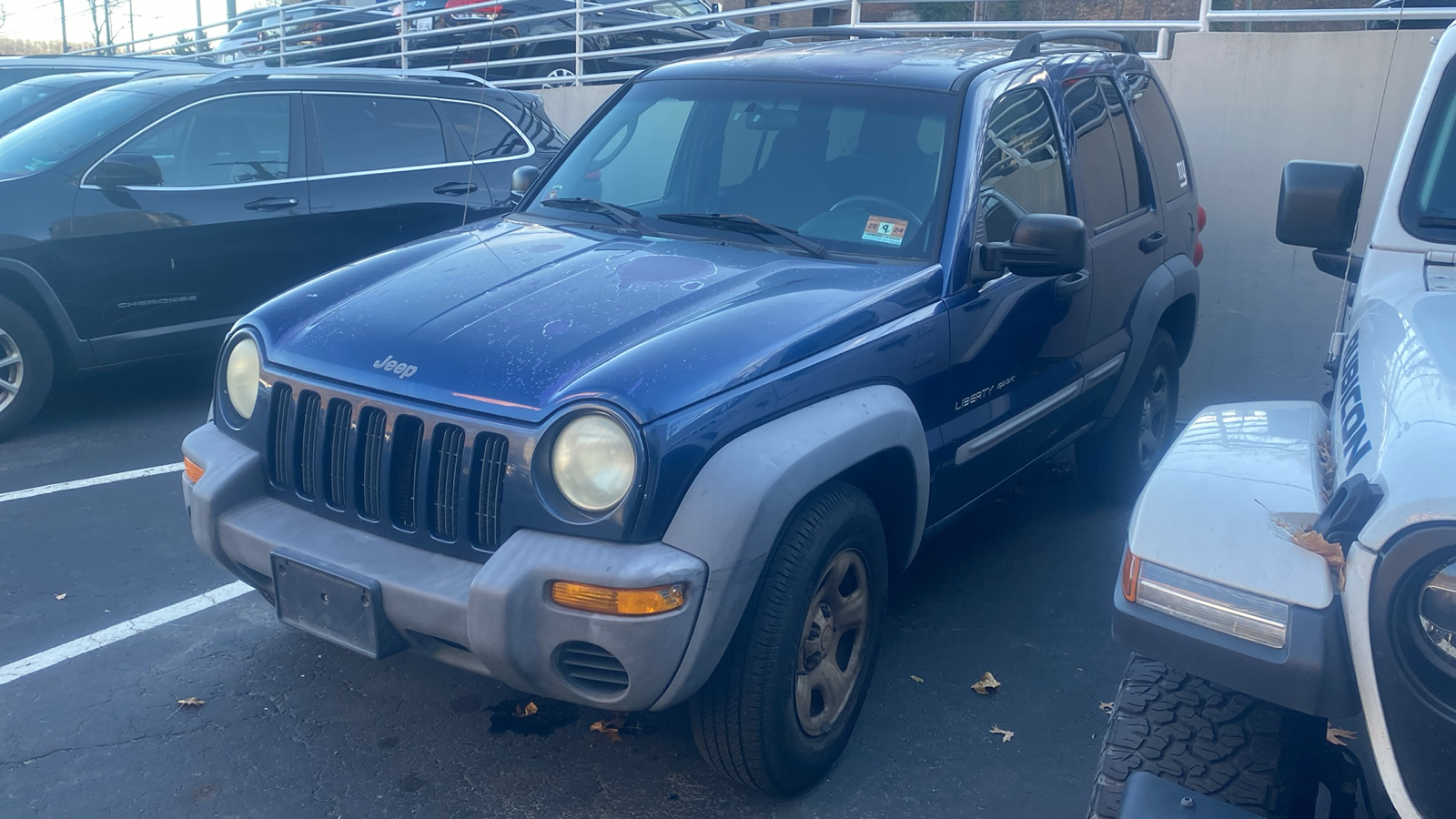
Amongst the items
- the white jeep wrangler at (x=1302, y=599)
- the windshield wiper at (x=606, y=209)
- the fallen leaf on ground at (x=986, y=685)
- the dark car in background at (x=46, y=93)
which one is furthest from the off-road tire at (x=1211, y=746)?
the dark car in background at (x=46, y=93)

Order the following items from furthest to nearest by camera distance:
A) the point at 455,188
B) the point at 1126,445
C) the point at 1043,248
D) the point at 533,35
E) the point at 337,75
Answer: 1. the point at 533,35
2. the point at 455,188
3. the point at 337,75
4. the point at 1126,445
5. the point at 1043,248

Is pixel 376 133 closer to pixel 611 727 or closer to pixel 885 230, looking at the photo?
pixel 885 230

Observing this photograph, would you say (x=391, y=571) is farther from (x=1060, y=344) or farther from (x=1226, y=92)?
(x=1226, y=92)

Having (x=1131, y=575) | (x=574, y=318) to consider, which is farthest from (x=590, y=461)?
(x=1131, y=575)

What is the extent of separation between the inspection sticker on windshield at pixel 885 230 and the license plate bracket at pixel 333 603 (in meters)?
1.81

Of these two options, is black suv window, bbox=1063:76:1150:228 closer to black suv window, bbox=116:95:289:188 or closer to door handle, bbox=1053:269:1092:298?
door handle, bbox=1053:269:1092:298

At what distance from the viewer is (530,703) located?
3.40 m

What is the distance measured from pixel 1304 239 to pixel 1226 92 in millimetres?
3640

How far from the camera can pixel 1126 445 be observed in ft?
16.6

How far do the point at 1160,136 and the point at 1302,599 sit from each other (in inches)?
147

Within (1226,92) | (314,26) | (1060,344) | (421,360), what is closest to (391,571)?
(421,360)

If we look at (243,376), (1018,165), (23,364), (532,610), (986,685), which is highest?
(1018,165)

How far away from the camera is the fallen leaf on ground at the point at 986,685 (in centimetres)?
359

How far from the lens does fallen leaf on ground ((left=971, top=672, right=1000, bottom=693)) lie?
3594 millimetres
